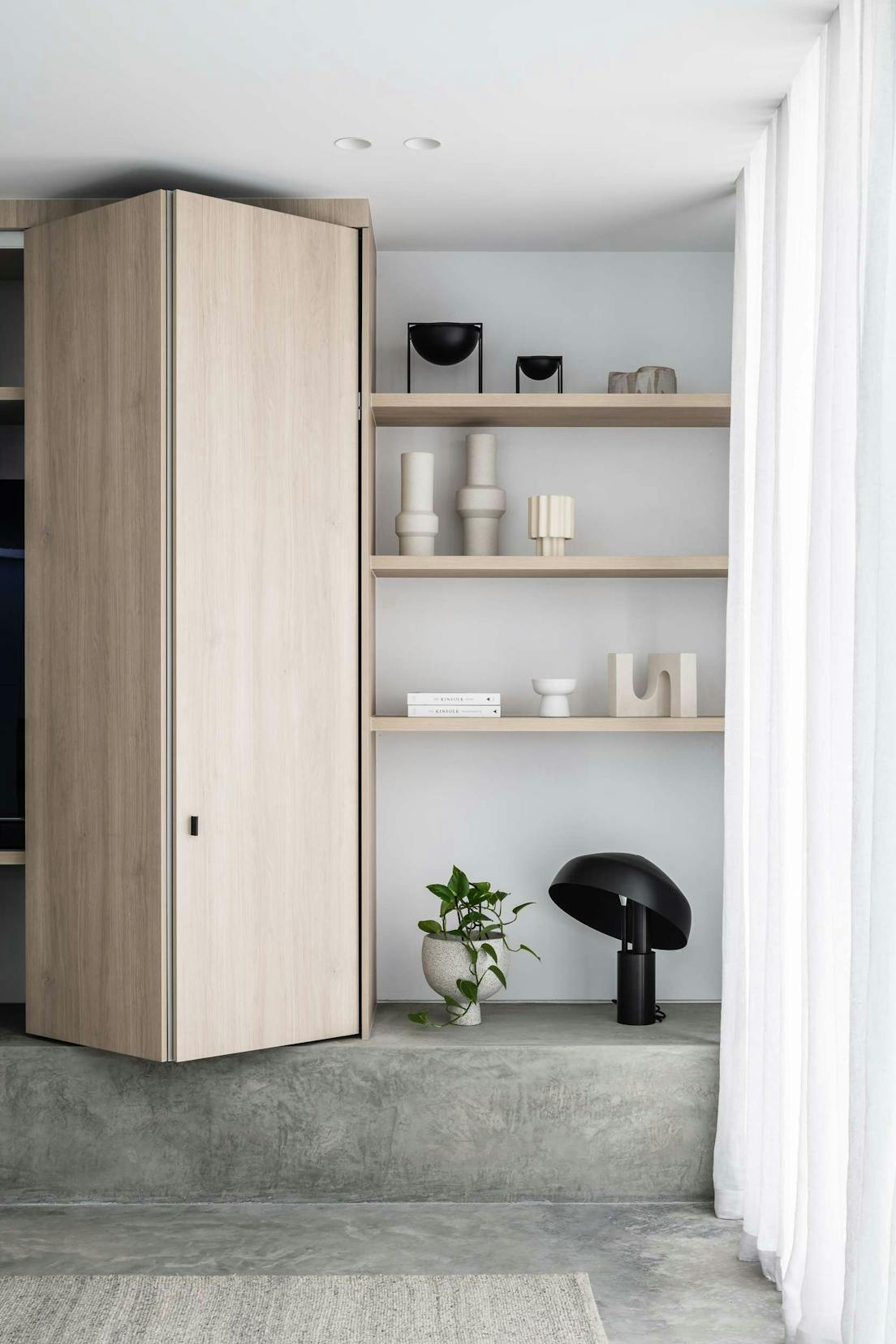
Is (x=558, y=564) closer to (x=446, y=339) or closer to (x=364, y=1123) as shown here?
(x=446, y=339)

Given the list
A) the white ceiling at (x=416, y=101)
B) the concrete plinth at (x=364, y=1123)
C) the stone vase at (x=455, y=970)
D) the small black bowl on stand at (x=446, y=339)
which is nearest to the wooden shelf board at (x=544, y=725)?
the stone vase at (x=455, y=970)

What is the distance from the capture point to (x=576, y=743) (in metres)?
3.35

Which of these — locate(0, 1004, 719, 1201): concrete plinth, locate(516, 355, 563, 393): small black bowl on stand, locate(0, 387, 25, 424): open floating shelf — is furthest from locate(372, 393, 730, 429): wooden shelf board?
locate(0, 1004, 719, 1201): concrete plinth

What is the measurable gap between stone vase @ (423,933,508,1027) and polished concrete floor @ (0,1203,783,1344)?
486mm

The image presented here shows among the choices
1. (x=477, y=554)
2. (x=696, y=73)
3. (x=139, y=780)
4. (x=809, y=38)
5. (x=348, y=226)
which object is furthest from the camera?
(x=477, y=554)

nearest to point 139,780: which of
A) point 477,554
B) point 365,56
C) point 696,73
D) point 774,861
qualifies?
point 477,554

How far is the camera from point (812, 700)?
82.5 inches

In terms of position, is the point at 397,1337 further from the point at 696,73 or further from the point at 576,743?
the point at 696,73

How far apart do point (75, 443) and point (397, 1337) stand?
215 cm

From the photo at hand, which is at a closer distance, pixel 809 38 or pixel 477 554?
pixel 809 38

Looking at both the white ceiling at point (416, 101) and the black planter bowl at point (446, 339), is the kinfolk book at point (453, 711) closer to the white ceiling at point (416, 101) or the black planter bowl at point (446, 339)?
the black planter bowl at point (446, 339)

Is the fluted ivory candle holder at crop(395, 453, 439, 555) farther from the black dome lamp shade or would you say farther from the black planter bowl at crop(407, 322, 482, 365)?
the black dome lamp shade

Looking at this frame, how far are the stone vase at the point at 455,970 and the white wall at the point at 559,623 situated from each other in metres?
0.27

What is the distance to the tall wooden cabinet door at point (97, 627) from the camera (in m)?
2.66
